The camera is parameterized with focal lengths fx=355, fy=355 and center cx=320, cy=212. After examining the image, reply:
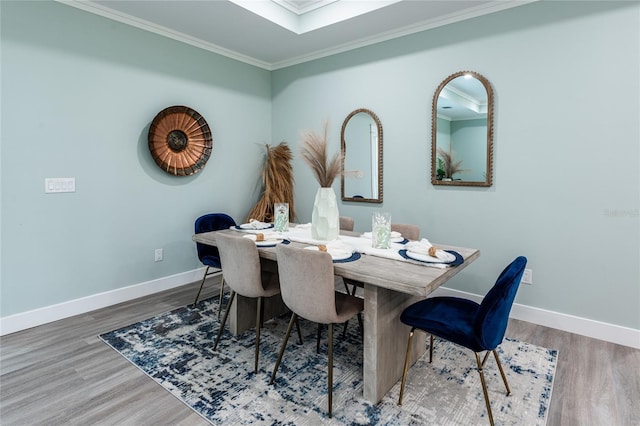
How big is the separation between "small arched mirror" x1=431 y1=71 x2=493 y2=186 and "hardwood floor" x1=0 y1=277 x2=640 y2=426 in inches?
53.8

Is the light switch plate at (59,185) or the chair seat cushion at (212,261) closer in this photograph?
the light switch plate at (59,185)

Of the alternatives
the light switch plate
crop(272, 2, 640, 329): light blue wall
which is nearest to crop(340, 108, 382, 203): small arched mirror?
crop(272, 2, 640, 329): light blue wall

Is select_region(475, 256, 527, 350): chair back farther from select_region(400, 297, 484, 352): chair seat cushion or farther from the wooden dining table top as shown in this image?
the wooden dining table top

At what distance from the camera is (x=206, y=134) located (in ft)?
13.0

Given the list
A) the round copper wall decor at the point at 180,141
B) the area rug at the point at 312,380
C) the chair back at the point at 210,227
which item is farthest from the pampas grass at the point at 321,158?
the round copper wall decor at the point at 180,141

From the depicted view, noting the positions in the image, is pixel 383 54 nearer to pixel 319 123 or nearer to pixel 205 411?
pixel 319 123

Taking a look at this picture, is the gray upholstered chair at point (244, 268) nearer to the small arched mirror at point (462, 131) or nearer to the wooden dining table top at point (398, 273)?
the wooden dining table top at point (398, 273)

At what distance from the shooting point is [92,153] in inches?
124

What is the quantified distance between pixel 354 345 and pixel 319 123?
2676 millimetres

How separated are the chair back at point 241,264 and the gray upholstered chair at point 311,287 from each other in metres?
0.26

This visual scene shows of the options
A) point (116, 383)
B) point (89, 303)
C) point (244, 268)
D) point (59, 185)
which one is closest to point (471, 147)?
point (244, 268)

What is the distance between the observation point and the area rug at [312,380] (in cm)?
184

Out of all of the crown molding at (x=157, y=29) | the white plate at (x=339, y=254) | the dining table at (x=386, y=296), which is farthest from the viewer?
the crown molding at (x=157, y=29)

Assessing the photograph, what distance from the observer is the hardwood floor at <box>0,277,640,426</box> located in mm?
1834
